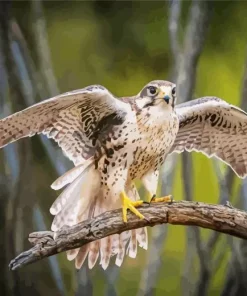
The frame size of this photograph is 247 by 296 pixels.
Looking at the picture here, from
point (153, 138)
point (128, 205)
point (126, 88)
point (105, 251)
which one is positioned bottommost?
point (105, 251)

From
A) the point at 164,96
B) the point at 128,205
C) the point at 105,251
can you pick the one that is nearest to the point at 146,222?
the point at 128,205

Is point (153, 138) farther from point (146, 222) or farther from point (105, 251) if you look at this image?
A: point (105, 251)

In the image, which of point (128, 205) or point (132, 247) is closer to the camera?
point (128, 205)

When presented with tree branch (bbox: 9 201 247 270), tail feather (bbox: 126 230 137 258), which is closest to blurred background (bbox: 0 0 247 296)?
tail feather (bbox: 126 230 137 258)

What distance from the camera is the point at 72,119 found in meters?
1.56

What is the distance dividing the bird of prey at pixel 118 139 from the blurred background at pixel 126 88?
49mm

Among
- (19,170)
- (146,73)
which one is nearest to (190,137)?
(146,73)

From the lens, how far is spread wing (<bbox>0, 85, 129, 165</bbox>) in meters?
1.47

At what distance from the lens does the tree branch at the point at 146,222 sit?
149 centimetres

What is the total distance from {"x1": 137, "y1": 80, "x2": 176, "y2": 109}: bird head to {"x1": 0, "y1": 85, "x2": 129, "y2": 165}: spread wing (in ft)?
0.20

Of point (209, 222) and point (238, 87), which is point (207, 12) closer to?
point (238, 87)

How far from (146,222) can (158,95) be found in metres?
0.36

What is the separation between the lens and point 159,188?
5.42 feet

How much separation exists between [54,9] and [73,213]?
670 mm
